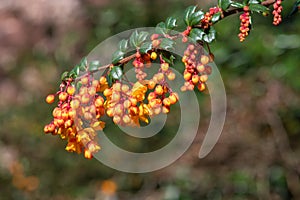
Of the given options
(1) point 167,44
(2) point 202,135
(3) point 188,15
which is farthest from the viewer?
(2) point 202,135

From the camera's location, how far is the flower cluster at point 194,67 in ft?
4.22

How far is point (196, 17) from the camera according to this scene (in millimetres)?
1352

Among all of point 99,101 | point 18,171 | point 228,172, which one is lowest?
point 228,172

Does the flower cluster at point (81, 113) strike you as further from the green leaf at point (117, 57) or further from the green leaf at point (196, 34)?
the green leaf at point (196, 34)

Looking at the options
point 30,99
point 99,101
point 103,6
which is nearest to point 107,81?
point 99,101

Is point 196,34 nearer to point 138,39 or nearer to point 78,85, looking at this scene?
point 138,39

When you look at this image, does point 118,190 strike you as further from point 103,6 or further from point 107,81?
point 107,81

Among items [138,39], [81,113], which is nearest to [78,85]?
[81,113]

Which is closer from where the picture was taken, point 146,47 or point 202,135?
point 146,47

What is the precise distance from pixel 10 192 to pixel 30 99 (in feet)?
2.92

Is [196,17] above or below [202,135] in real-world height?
above

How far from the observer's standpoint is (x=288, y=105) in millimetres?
3076

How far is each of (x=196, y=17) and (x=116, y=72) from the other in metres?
0.24

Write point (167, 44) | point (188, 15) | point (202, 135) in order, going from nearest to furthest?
point (167, 44)
point (188, 15)
point (202, 135)
